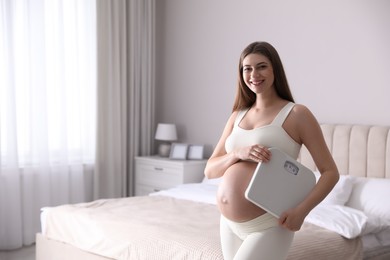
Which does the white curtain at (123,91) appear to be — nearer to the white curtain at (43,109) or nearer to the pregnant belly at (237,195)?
the white curtain at (43,109)

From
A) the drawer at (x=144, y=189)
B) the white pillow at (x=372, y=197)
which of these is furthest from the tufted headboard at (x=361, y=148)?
the drawer at (x=144, y=189)

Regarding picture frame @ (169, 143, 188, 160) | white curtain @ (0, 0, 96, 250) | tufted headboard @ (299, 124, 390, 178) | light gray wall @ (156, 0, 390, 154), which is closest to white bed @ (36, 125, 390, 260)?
tufted headboard @ (299, 124, 390, 178)

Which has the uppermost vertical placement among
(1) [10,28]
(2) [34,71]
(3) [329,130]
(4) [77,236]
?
(1) [10,28]

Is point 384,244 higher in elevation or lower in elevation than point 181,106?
lower

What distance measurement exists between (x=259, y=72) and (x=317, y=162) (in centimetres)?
34

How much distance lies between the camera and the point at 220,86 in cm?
467

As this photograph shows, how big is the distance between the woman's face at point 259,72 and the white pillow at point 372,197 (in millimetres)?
1610

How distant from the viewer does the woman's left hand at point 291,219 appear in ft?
5.05

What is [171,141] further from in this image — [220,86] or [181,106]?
[220,86]

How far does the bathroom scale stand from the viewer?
153 cm

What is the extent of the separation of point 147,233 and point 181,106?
8.29 ft

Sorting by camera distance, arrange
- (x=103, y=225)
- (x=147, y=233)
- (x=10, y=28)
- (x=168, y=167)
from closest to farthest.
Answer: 1. (x=147, y=233)
2. (x=103, y=225)
3. (x=10, y=28)
4. (x=168, y=167)

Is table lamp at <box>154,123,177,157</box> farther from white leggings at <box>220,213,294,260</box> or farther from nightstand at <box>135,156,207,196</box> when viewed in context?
white leggings at <box>220,213,294,260</box>

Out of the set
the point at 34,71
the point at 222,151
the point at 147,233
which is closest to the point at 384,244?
the point at 147,233
